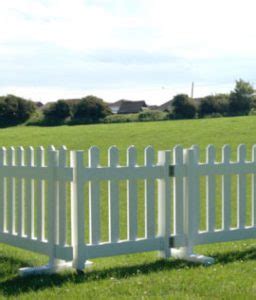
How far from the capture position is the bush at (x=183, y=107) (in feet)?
189

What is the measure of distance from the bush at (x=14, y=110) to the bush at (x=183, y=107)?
14.1 meters

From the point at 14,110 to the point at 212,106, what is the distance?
61.5 ft

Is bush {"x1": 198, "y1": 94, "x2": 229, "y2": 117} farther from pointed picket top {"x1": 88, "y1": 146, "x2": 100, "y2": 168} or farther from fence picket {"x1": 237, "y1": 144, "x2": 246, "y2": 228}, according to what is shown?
pointed picket top {"x1": 88, "y1": 146, "x2": 100, "y2": 168}

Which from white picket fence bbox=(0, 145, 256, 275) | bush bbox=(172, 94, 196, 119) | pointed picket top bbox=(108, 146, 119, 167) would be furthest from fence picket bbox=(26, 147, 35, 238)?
bush bbox=(172, 94, 196, 119)

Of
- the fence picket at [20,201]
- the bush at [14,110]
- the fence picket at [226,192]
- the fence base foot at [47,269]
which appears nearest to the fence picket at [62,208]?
the fence base foot at [47,269]

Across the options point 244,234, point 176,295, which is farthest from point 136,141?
point 176,295

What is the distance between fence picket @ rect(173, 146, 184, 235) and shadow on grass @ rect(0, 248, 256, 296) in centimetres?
47

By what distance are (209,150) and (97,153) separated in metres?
1.59

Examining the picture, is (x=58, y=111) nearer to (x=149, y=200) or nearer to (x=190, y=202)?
(x=190, y=202)

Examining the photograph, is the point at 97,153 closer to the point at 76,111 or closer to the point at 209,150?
the point at 209,150

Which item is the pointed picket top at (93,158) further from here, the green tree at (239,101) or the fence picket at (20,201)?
the green tree at (239,101)

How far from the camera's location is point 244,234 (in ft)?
27.2

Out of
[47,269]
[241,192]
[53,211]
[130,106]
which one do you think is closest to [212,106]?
[130,106]

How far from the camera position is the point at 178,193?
7645 millimetres
